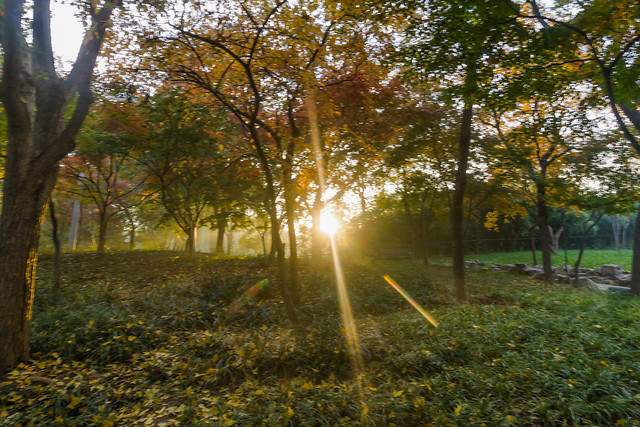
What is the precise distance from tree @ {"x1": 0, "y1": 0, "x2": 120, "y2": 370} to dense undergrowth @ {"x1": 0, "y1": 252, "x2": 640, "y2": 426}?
76 centimetres

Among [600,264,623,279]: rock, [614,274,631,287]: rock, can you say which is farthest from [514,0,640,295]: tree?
[600,264,623,279]: rock

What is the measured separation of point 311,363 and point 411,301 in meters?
3.88

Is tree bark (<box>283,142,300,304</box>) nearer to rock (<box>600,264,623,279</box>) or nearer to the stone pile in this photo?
the stone pile

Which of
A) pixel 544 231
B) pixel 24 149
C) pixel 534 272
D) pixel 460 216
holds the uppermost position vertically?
pixel 24 149

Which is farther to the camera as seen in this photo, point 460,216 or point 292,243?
point 460,216

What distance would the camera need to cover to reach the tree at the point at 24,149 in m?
3.68

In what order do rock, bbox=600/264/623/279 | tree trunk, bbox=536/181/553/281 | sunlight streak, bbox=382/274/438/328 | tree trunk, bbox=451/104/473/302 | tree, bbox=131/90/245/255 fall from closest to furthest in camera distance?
sunlight streak, bbox=382/274/438/328
tree trunk, bbox=451/104/473/302
tree, bbox=131/90/245/255
tree trunk, bbox=536/181/553/281
rock, bbox=600/264/623/279

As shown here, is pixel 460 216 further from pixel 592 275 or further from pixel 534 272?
pixel 592 275

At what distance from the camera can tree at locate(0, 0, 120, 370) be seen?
A: 145 inches

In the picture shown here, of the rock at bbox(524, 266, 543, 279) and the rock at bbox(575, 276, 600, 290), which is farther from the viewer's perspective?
the rock at bbox(524, 266, 543, 279)

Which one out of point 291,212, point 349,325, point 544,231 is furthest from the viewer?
point 544,231

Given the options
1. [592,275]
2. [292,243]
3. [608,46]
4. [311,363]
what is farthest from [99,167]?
[592,275]

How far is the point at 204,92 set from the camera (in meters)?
6.45

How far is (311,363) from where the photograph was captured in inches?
174
